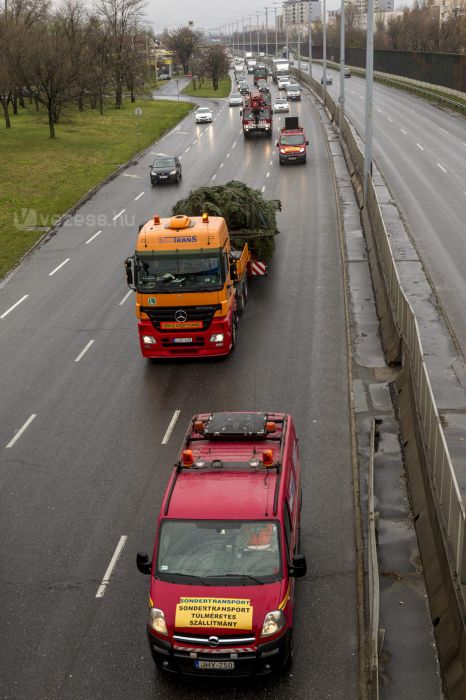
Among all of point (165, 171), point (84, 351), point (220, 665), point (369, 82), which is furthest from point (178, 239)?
point (165, 171)

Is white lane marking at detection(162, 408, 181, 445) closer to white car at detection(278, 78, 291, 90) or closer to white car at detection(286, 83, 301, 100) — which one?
white car at detection(286, 83, 301, 100)

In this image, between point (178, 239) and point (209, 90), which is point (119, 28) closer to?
point (209, 90)

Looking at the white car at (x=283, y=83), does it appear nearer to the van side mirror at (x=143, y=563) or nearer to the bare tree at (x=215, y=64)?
the bare tree at (x=215, y=64)

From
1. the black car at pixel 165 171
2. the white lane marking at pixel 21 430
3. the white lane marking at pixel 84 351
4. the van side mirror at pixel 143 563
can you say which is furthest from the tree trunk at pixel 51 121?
the van side mirror at pixel 143 563

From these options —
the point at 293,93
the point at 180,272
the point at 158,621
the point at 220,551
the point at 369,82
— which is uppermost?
the point at 369,82

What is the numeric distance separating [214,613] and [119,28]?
331 feet

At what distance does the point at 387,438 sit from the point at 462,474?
259 centimetres

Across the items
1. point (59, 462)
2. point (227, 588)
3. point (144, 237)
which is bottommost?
point (59, 462)

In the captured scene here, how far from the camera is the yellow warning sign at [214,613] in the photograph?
9.23 m

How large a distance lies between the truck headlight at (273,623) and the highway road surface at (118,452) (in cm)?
85

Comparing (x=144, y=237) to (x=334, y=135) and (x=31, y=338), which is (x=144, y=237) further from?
(x=334, y=135)

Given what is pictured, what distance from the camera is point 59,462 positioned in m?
15.7

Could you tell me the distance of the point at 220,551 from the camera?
984 cm

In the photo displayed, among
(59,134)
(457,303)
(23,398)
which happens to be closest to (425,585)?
(23,398)
